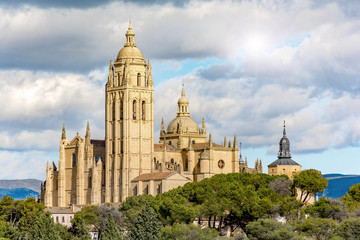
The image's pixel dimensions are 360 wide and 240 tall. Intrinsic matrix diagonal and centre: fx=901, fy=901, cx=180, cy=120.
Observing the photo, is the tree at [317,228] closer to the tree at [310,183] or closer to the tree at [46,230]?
the tree at [310,183]

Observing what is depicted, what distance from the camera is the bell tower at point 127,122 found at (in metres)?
134

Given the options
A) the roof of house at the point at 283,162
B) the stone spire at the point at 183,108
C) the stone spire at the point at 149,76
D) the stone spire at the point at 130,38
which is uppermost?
the stone spire at the point at 130,38

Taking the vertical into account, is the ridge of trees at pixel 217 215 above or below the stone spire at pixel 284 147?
below

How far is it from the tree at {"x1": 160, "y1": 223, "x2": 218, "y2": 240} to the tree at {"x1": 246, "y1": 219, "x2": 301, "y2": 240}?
405 cm

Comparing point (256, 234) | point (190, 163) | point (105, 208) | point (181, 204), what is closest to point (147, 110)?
point (190, 163)

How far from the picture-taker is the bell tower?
441 feet

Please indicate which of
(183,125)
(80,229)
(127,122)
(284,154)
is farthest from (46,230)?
(284,154)

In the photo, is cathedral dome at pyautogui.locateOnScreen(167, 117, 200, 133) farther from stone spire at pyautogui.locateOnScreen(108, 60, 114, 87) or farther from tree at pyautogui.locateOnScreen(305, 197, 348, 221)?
tree at pyautogui.locateOnScreen(305, 197, 348, 221)

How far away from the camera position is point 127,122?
5344 inches

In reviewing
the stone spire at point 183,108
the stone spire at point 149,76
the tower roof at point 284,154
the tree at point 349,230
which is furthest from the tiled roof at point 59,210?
the tower roof at point 284,154

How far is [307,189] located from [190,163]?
33.1m

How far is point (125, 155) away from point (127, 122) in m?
5.14

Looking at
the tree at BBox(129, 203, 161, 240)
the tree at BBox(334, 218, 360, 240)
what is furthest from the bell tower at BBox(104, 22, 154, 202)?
the tree at BBox(334, 218, 360, 240)

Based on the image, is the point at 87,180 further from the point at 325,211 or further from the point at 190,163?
the point at 325,211
